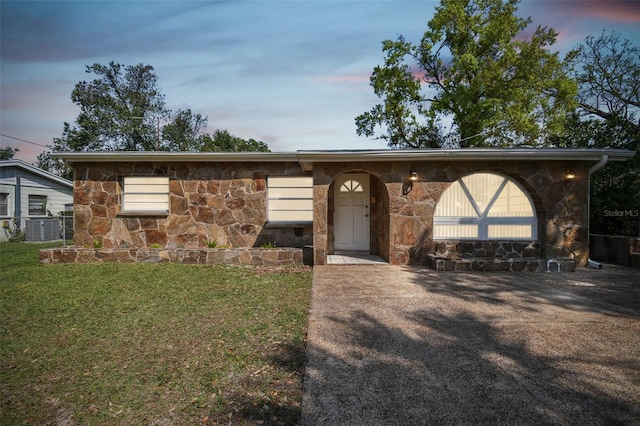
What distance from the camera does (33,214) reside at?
1495 cm

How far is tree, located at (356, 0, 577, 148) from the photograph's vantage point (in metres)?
18.0

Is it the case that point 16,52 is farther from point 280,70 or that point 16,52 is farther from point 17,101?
point 280,70

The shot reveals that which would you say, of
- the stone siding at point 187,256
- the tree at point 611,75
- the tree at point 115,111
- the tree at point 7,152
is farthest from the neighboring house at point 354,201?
the tree at point 7,152

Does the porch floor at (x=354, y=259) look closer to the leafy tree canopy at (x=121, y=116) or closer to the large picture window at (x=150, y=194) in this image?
the large picture window at (x=150, y=194)

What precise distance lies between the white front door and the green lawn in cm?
379

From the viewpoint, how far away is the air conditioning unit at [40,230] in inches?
538

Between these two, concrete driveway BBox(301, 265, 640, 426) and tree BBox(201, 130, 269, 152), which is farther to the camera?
tree BBox(201, 130, 269, 152)

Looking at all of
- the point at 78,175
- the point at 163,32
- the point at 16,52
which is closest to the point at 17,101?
the point at 16,52

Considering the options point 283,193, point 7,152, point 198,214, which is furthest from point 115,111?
point 283,193

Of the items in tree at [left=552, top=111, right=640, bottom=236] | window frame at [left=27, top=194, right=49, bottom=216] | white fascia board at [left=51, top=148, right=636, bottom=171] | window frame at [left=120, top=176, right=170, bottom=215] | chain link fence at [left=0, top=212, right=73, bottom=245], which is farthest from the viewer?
window frame at [left=27, top=194, right=49, bottom=216]

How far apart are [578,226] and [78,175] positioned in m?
12.5

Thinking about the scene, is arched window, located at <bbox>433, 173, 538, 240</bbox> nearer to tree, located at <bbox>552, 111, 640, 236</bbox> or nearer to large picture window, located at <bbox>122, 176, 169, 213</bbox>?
tree, located at <bbox>552, 111, 640, 236</bbox>

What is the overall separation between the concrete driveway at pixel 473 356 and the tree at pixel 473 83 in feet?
48.5

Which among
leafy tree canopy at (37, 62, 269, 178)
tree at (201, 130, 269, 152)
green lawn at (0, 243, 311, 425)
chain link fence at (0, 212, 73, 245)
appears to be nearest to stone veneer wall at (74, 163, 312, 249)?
green lawn at (0, 243, 311, 425)
